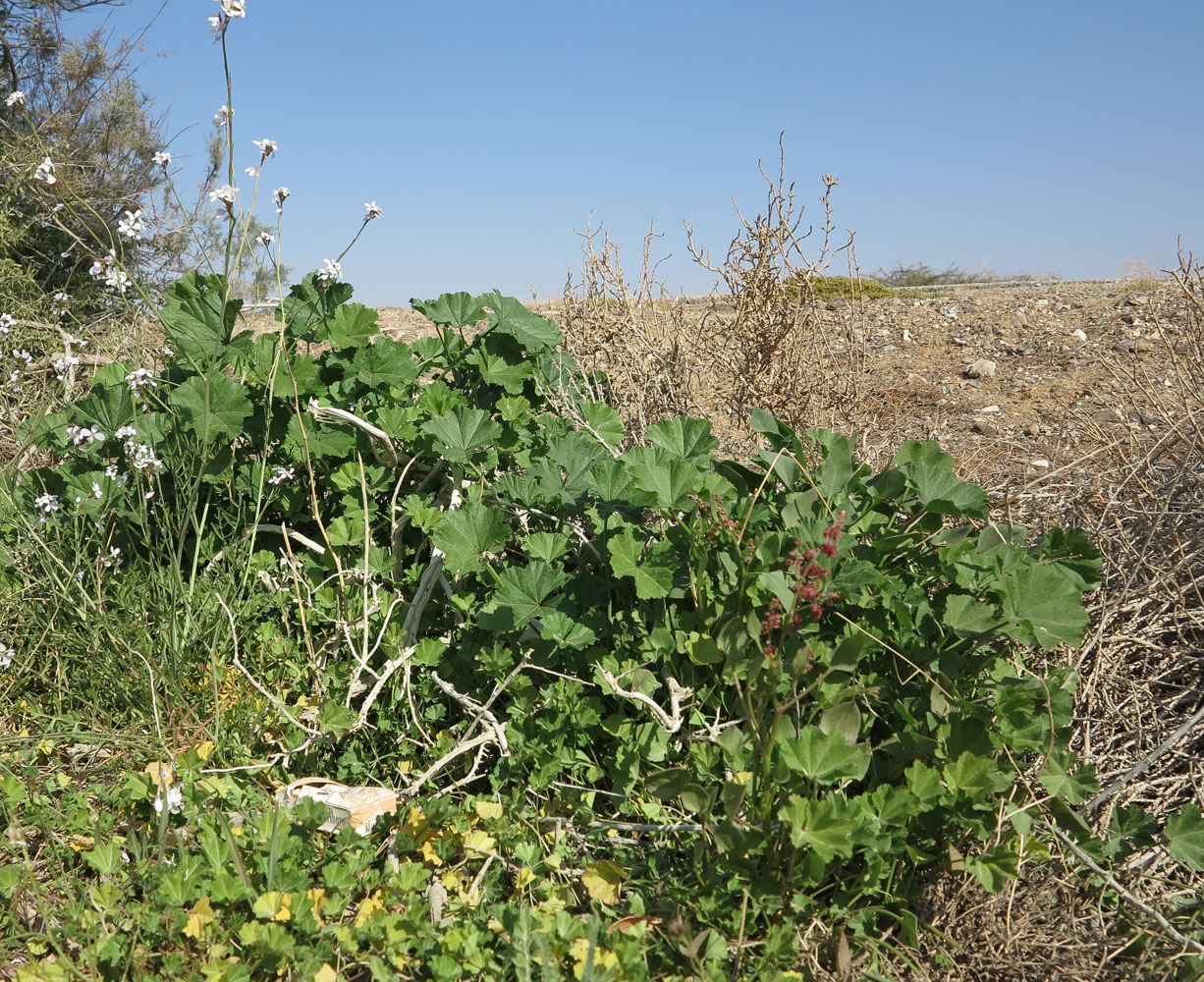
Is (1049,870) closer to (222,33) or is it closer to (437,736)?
(437,736)

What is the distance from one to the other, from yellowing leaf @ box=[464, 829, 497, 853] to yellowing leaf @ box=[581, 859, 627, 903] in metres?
0.21

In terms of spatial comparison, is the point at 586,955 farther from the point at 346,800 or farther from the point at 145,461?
the point at 145,461

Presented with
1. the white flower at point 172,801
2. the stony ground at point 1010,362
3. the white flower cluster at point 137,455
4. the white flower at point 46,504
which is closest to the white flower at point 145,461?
Answer: the white flower cluster at point 137,455

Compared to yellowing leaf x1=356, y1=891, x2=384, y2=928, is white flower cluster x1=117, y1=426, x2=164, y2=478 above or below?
above

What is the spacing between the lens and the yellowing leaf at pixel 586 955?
4.75 feet

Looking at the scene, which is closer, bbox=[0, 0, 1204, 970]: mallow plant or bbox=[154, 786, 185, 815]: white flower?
bbox=[0, 0, 1204, 970]: mallow plant

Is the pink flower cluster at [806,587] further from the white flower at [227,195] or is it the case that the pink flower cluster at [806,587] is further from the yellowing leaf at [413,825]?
the white flower at [227,195]

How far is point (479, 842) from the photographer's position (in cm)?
186

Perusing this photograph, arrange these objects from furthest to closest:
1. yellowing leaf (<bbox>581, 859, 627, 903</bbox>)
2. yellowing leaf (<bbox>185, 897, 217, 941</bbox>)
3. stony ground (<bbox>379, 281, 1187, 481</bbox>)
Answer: stony ground (<bbox>379, 281, 1187, 481</bbox>), yellowing leaf (<bbox>581, 859, 627, 903</bbox>), yellowing leaf (<bbox>185, 897, 217, 941</bbox>)

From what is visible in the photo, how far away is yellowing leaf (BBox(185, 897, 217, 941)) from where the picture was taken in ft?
5.25

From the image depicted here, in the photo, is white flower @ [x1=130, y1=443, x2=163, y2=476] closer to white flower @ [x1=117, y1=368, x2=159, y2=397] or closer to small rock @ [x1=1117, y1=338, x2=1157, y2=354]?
white flower @ [x1=117, y1=368, x2=159, y2=397]

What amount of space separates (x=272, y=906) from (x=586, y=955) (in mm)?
639

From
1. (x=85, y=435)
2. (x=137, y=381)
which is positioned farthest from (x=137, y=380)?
(x=85, y=435)

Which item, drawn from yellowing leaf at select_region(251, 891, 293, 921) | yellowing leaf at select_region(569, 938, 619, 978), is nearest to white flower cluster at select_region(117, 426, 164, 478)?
yellowing leaf at select_region(251, 891, 293, 921)
